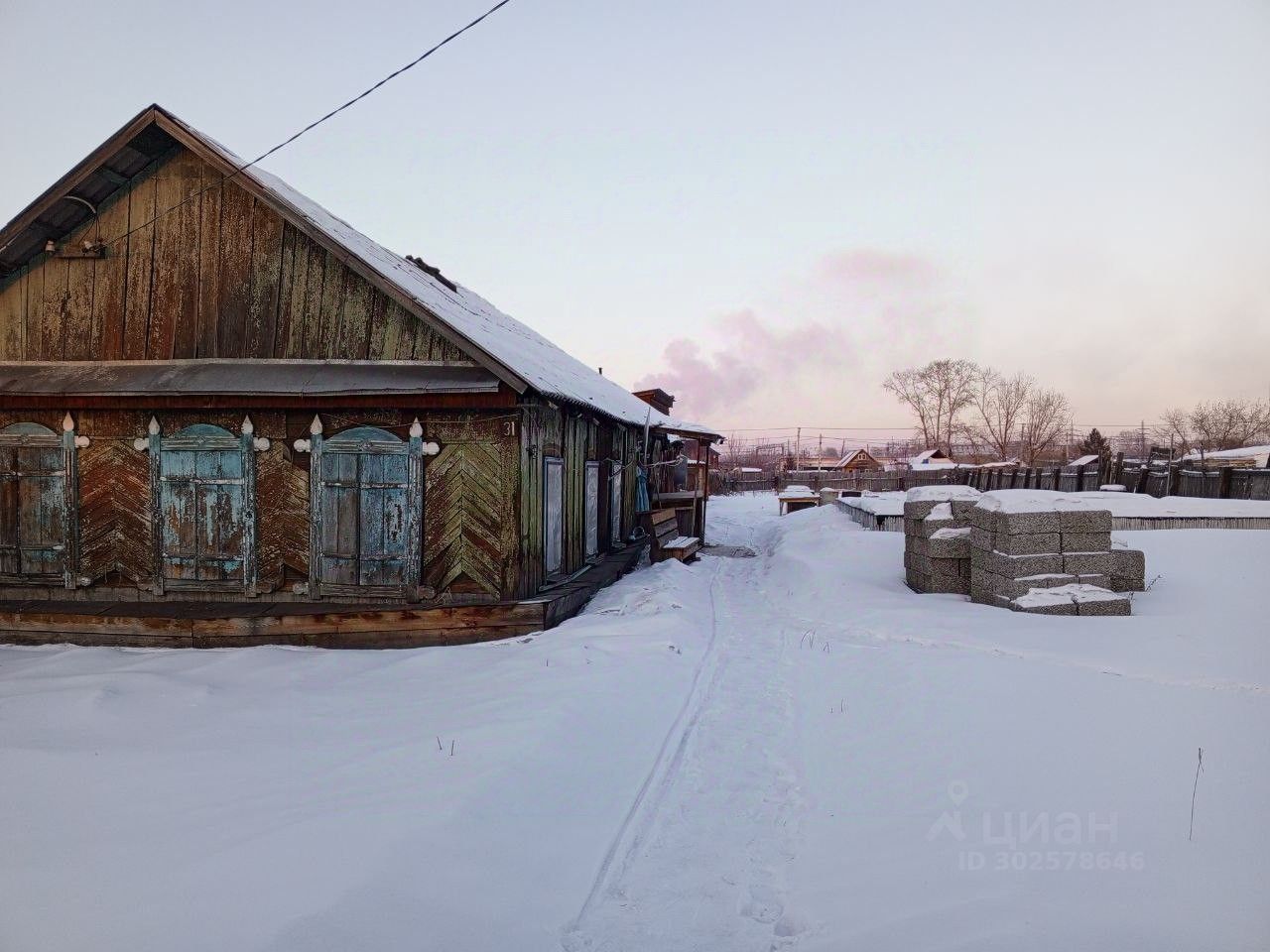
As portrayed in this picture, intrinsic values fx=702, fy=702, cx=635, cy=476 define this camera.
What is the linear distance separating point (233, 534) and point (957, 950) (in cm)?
980

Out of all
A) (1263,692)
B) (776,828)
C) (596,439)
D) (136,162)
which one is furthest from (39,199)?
(1263,692)

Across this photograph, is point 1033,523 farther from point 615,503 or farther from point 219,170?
point 219,170

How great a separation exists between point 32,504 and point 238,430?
340 cm

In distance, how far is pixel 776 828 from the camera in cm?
429

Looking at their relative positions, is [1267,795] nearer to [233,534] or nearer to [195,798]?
[195,798]

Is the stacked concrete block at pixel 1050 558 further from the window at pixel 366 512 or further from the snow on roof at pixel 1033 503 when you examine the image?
the window at pixel 366 512

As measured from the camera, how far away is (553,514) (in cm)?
1079

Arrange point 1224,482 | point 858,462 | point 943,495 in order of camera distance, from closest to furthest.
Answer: point 943,495 < point 1224,482 < point 858,462

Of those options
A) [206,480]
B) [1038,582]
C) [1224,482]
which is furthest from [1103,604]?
[1224,482]

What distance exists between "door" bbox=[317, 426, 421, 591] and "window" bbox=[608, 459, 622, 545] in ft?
19.6

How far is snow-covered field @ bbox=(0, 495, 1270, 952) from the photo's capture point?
10.9 ft

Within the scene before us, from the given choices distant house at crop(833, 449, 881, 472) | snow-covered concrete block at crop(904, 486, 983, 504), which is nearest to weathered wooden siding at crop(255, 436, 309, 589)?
snow-covered concrete block at crop(904, 486, 983, 504)

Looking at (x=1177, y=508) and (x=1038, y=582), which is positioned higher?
(x=1177, y=508)

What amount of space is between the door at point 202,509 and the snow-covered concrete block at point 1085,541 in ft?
35.8
